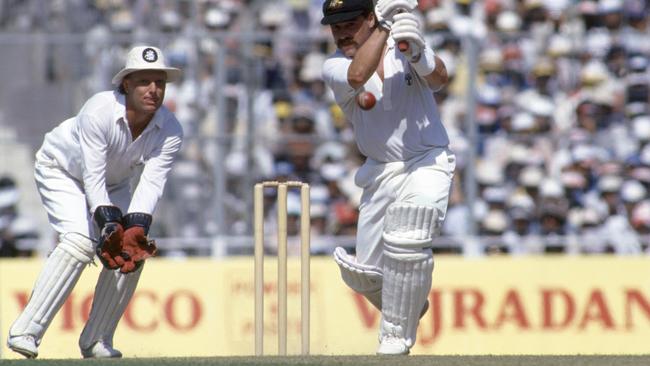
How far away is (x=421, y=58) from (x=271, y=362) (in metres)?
1.56

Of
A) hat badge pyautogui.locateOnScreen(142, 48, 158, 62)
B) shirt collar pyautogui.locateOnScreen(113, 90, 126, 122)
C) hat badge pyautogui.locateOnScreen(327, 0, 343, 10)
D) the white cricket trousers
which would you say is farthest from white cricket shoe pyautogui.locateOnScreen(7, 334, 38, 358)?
hat badge pyautogui.locateOnScreen(327, 0, 343, 10)

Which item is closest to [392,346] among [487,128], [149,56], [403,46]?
[403,46]

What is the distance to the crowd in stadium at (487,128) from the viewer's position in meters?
11.5

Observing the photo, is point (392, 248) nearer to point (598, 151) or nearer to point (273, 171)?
point (273, 171)

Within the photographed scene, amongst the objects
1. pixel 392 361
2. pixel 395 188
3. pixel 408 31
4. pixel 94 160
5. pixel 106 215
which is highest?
pixel 408 31

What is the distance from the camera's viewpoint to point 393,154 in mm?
7430

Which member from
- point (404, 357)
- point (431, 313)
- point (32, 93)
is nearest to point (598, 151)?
point (431, 313)

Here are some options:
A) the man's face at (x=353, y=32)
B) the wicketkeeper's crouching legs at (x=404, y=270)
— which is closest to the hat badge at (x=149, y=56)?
the man's face at (x=353, y=32)

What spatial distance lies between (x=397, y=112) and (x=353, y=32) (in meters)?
0.43

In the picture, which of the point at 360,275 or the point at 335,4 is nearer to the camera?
the point at 335,4

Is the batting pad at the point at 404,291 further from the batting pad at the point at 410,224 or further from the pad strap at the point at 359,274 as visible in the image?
the pad strap at the point at 359,274

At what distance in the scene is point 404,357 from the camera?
22.7ft

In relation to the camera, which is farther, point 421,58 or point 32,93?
point 32,93

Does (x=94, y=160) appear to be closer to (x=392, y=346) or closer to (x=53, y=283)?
(x=53, y=283)
